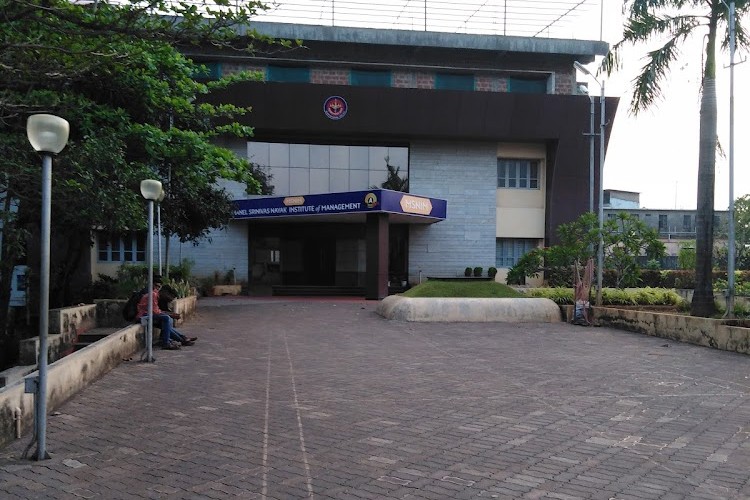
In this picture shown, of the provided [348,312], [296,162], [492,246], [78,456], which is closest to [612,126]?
[492,246]

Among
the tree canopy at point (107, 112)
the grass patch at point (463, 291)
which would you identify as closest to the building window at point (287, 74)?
the tree canopy at point (107, 112)

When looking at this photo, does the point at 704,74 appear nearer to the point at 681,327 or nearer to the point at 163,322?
the point at 681,327

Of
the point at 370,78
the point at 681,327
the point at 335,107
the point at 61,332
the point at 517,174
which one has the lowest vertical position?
the point at 61,332

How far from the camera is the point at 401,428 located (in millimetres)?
6090

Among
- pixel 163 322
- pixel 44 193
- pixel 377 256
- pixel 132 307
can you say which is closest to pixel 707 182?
pixel 163 322

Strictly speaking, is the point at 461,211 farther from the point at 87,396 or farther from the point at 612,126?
the point at 87,396

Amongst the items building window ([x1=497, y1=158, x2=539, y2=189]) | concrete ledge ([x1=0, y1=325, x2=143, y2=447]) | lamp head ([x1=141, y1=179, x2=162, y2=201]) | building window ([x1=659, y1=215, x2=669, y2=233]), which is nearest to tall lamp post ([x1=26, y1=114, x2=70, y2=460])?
concrete ledge ([x1=0, y1=325, x2=143, y2=447])

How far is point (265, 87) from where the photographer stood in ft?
90.7

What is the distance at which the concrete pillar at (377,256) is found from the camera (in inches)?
1009

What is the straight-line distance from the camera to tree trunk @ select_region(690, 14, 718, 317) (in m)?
14.0

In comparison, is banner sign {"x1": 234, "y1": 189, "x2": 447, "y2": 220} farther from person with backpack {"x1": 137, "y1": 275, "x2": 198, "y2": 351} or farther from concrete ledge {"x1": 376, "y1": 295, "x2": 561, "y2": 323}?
person with backpack {"x1": 137, "y1": 275, "x2": 198, "y2": 351}

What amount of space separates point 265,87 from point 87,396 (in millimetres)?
22085

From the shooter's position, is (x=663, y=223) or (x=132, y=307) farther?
(x=663, y=223)

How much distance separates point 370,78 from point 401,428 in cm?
2625
